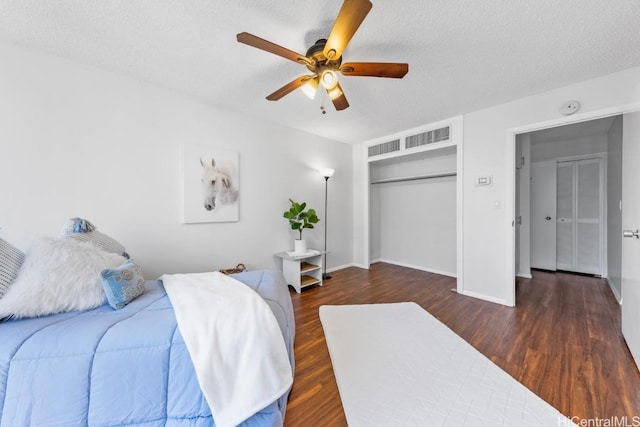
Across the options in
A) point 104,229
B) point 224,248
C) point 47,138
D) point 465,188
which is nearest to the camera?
point 47,138

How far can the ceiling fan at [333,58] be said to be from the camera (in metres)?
1.29

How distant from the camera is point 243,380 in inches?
38.2

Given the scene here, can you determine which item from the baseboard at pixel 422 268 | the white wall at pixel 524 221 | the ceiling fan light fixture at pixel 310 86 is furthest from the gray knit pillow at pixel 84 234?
the white wall at pixel 524 221

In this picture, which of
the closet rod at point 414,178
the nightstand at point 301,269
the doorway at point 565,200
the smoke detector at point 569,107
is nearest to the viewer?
the smoke detector at point 569,107

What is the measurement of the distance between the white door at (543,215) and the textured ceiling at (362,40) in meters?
A: 2.69

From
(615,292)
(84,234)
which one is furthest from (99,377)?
(615,292)

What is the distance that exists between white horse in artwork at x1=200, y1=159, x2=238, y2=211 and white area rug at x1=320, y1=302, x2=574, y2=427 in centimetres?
→ 187

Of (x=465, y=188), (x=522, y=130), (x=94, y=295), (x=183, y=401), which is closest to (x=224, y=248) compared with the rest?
(x=94, y=295)

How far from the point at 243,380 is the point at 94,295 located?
0.94m

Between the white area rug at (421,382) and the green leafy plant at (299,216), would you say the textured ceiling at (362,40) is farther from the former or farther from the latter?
the white area rug at (421,382)

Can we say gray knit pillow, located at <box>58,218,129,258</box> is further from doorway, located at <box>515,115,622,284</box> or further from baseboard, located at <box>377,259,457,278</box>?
doorway, located at <box>515,115,622,284</box>

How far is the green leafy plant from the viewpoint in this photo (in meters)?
3.33

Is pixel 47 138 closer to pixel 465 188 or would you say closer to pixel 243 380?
pixel 243 380

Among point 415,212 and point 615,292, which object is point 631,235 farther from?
point 415,212
